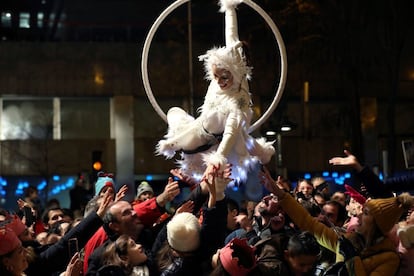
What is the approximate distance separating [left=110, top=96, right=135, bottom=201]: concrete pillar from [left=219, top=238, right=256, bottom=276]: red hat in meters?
24.9

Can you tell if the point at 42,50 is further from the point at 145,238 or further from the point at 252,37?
the point at 145,238

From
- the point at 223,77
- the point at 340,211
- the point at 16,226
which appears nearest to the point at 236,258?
the point at 16,226

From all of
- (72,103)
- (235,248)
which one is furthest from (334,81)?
(235,248)

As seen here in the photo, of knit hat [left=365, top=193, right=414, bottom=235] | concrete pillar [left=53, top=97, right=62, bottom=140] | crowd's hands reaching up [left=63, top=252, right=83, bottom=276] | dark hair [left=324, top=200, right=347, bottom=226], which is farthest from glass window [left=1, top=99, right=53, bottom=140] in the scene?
knit hat [left=365, top=193, right=414, bottom=235]

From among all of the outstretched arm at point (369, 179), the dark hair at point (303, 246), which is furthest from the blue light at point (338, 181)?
the dark hair at point (303, 246)

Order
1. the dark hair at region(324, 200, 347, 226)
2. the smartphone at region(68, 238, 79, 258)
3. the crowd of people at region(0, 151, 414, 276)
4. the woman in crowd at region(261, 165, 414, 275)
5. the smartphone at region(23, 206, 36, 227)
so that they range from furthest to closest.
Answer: the smartphone at region(23, 206, 36, 227), the dark hair at region(324, 200, 347, 226), the smartphone at region(68, 238, 79, 258), the woman in crowd at region(261, 165, 414, 275), the crowd of people at region(0, 151, 414, 276)

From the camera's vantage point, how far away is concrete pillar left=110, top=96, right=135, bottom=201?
3097 cm

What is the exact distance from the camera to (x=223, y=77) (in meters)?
8.66

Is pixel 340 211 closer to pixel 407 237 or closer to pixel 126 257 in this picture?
pixel 407 237

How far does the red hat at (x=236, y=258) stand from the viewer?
6.07m

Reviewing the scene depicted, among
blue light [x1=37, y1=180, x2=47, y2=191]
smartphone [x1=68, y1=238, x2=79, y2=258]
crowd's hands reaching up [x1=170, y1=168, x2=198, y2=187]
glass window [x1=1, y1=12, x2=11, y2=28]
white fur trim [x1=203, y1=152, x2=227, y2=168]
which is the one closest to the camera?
smartphone [x1=68, y1=238, x2=79, y2=258]

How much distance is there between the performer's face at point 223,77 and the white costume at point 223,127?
1.2 inches

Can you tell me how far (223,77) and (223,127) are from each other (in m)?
0.49

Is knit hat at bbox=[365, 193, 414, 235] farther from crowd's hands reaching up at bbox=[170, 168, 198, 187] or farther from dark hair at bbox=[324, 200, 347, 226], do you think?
crowd's hands reaching up at bbox=[170, 168, 198, 187]
